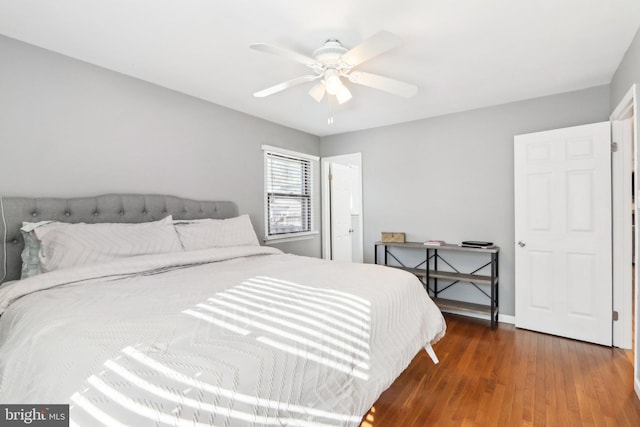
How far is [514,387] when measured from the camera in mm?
2068

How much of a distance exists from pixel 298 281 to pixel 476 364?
1.73 m

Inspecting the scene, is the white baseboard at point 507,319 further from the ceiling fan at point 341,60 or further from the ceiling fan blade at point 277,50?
the ceiling fan blade at point 277,50

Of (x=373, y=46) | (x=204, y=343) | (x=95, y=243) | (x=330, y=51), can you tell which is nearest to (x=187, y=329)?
(x=204, y=343)

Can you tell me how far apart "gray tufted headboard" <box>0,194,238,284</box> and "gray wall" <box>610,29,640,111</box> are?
3613 mm

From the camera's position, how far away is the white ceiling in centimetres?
173

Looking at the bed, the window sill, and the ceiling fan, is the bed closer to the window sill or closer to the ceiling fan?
the ceiling fan

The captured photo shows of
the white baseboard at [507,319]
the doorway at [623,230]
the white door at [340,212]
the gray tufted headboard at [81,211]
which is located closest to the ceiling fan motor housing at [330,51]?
the gray tufted headboard at [81,211]

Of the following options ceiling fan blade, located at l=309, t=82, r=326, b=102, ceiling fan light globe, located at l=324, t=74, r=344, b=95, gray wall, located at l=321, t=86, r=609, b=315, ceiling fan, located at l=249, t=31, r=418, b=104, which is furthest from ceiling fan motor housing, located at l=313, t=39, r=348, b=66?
gray wall, located at l=321, t=86, r=609, b=315

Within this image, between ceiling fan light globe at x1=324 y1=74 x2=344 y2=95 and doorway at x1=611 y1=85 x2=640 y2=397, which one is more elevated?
ceiling fan light globe at x1=324 y1=74 x2=344 y2=95

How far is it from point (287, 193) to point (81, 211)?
94.3 inches

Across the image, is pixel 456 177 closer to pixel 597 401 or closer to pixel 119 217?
pixel 597 401

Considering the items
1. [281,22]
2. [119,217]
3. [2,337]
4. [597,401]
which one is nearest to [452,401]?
[597,401]

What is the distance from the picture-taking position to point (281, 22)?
1853mm

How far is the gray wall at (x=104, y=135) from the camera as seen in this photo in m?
2.03
